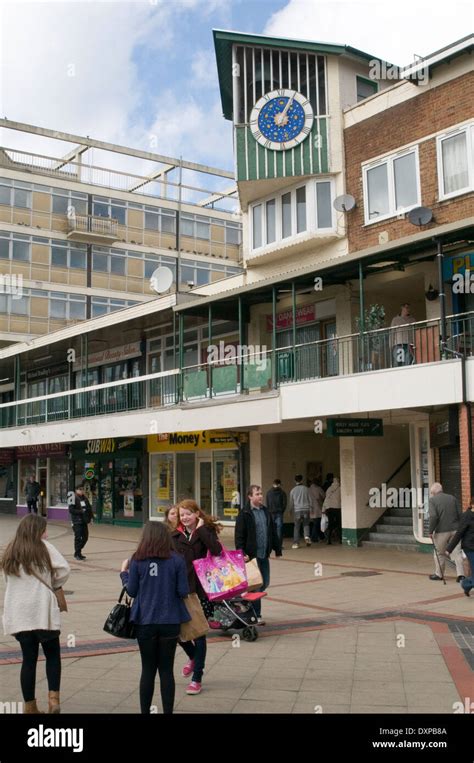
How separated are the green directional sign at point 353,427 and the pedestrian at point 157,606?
37.3 ft

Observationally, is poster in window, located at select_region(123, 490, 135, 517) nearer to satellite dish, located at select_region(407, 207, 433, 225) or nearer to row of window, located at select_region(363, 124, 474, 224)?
row of window, located at select_region(363, 124, 474, 224)

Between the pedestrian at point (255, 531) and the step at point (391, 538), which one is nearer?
the pedestrian at point (255, 531)

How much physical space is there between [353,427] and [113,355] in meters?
15.1

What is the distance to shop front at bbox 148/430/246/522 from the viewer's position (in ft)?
76.6

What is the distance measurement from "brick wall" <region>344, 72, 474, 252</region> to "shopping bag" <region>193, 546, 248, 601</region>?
11.0 m

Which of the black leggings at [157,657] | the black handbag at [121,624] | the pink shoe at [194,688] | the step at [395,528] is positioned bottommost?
the pink shoe at [194,688]

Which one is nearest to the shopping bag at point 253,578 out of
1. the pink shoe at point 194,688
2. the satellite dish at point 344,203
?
the pink shoe at point 194,688

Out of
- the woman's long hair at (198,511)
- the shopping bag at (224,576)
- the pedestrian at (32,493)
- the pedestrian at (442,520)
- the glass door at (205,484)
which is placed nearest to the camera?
the woman's long hair at (198,511)

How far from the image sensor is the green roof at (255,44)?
2023cm

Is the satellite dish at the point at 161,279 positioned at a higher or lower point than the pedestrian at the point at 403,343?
higher

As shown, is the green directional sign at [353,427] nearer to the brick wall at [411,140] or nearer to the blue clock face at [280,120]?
the brick wall at [411,140]

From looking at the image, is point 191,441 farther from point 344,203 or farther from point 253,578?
point 253,578

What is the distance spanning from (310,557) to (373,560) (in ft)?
5.10
